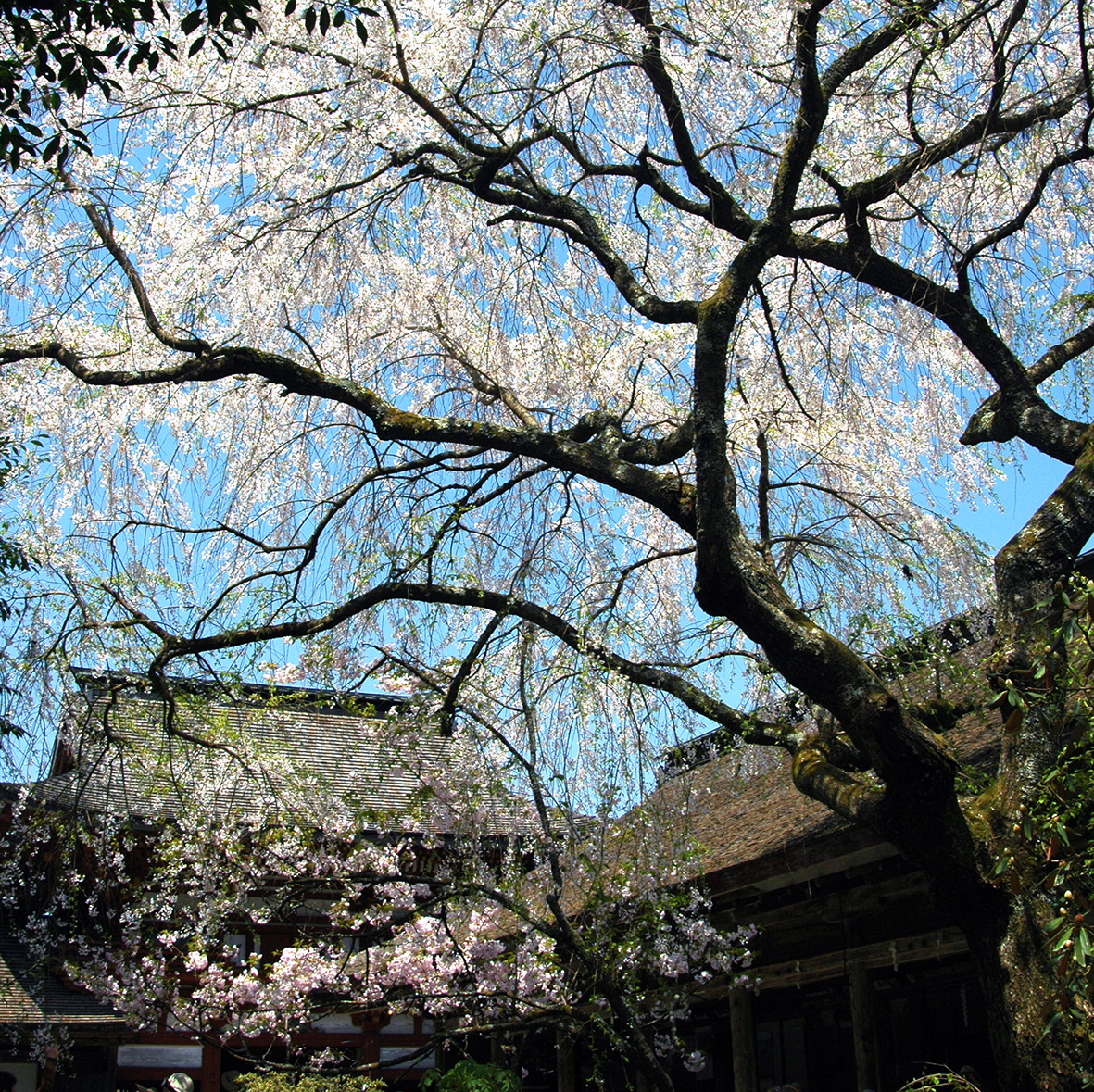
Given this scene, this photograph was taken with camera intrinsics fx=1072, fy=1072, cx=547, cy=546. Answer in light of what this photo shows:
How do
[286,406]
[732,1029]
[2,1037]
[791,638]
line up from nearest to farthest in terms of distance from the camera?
[791,638]
[286,406]
[732,1029]
[2,1037]

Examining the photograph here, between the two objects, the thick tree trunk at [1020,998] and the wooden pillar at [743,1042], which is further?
the wooden pillar at [743,1042]

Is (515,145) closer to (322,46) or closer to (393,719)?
(322,46)

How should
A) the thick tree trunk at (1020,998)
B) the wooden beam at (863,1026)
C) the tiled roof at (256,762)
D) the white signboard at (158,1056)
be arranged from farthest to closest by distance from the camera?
the white signboard at (158,1056) → the wooden beam at (863,1026) → the tiled roof at (256,762) → the thick tree trunk at (1020,998)

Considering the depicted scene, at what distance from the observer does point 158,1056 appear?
11438mm

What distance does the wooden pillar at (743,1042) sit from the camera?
23.1 ft

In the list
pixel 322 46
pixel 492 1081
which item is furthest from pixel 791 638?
pixel 492 1081

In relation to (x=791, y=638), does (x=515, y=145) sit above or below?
above

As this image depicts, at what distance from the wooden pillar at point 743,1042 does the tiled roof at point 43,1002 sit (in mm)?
6487

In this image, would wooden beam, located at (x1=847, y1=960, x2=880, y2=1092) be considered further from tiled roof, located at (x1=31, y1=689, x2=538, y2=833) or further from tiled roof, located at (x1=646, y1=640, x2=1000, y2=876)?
tiled roof, located at (x1=31, y1=689, x2=538, y2=833)

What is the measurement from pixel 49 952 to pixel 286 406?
7.54 meters

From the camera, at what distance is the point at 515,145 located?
574 centimetres

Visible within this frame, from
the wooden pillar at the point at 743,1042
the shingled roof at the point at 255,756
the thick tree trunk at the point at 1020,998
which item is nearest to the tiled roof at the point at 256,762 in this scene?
the shingled roof at the point at 255,756

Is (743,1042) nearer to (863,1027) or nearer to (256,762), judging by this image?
(863,1027)

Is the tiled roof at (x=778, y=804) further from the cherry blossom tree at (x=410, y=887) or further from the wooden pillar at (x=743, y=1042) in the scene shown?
the wooden pillar at (x=743, y=1042)
